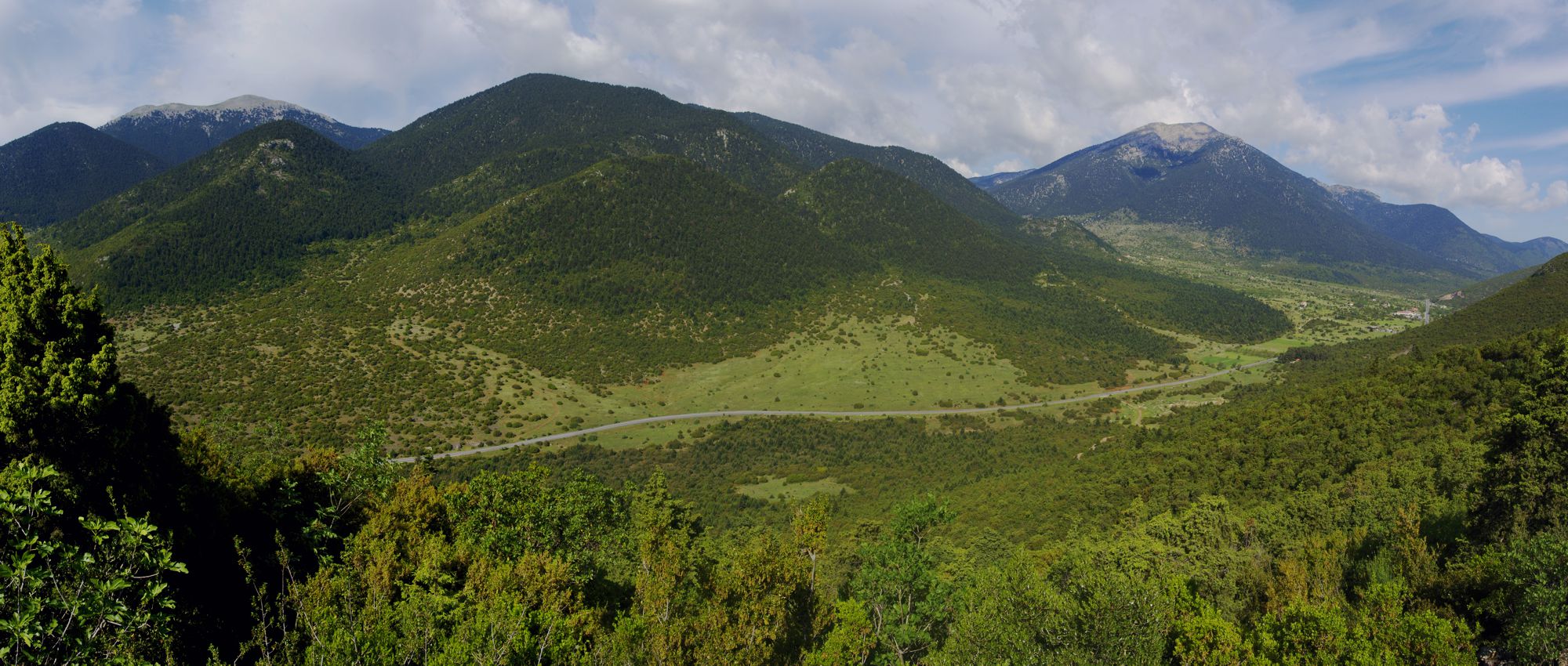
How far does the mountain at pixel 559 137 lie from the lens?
157 m

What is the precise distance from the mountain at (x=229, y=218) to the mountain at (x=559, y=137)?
1932 centimetres

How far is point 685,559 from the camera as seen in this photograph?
29984 mm

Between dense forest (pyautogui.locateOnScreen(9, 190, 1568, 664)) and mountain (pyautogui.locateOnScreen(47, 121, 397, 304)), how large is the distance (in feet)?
282

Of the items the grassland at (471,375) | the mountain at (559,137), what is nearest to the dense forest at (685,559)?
the grassland at (471,375)

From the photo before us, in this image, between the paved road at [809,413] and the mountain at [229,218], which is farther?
the mountain at [229,218]

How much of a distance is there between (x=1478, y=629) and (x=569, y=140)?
17582cm

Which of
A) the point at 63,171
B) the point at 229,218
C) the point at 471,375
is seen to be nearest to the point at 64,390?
the point at 471,375

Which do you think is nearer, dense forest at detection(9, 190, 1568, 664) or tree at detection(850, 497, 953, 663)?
dense forest at detection(9, 190, 1568, 664)

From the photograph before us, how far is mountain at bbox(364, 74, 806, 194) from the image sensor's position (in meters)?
157

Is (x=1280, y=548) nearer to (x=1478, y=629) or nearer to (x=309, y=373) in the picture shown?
(x=1478, y=629)

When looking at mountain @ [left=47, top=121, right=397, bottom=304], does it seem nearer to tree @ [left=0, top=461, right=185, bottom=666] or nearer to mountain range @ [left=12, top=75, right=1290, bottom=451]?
mountain range @ [left=12, top=75, right=1290, bottom=451]

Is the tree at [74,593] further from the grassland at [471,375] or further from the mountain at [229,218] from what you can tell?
the mountain at [229,218]

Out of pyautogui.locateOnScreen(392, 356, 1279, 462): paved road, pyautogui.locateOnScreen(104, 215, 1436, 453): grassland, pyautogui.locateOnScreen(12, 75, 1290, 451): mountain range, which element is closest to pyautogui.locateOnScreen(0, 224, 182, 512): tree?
pyautogui.locateOnScreen(104, 215, 1436, 453): grassland

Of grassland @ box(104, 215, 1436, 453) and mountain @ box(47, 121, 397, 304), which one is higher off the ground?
mountain @ box(47, 121, 397, 304)
